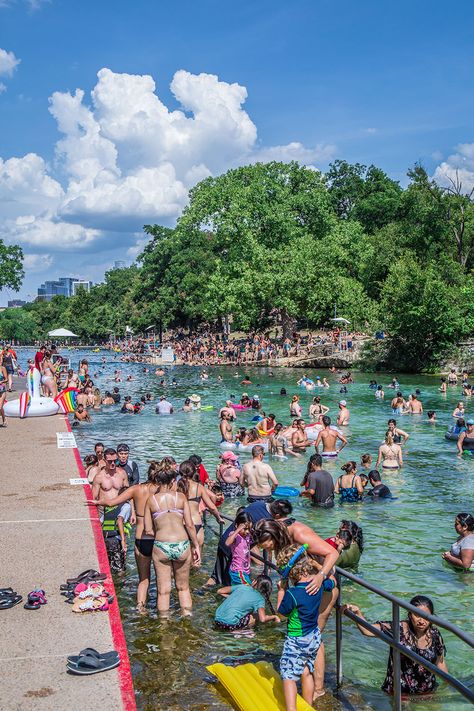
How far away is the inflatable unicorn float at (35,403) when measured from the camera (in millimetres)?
21922

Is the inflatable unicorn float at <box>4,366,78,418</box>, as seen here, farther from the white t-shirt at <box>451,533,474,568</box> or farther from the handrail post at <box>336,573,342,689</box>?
the handrail post at <box>336,573,342,689</box>

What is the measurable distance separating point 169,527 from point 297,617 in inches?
103

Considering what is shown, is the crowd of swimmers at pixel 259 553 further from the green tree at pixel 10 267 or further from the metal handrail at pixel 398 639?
the green tree at pixel 10 267

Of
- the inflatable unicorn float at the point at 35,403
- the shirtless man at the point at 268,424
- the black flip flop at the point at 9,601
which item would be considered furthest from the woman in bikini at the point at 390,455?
the black flip flop at the point at 9,601

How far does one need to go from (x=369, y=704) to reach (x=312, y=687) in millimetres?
1078

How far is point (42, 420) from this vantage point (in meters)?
21.5

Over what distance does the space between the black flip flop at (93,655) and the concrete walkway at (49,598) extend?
0.09 meters

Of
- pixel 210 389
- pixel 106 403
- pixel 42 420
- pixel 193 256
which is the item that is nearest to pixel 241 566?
pixel 42 420

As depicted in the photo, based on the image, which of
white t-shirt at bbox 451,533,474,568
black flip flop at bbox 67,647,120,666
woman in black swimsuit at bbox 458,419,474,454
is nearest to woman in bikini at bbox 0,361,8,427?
white t-shirt at bbox 451,533,474,568

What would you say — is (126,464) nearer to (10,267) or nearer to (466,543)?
(466,543)

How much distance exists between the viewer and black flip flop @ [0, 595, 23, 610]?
7.02 metres

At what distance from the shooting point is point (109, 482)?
10.9 metres

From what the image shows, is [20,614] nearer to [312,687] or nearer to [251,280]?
[312,687]

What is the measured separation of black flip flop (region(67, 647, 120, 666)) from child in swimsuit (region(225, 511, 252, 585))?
2.79 meters
